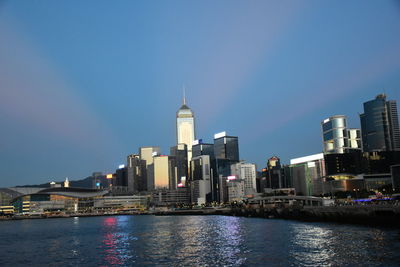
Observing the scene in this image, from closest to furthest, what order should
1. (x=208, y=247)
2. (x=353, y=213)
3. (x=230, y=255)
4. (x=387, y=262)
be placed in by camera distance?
1. (x=387, y=262)
2. (x=230, y=255)
3. (x=208, y=247)
4. (x=353, y=213)

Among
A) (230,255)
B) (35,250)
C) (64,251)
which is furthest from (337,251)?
(35,250)

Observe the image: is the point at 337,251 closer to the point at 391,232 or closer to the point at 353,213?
the point at 391,232

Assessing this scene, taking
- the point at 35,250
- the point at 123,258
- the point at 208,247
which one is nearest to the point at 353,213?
the point at 208,247

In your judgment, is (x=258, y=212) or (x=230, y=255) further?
(x=258, y=212)

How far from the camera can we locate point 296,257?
47.3 m

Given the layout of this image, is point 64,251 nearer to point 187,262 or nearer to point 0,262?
point 0,262

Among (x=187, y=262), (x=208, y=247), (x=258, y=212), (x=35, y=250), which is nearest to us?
(x=187, y=262)

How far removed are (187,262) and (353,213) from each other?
56.8 meters

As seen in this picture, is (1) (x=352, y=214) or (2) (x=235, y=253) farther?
(1) (x=352, y=214)

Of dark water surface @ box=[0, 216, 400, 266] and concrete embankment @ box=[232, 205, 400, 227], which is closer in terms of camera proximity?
dark water surface @ box=[0, 216, 400, 266]

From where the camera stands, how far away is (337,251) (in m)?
49.3

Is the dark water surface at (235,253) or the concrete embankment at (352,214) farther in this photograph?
the concrete embankment at (352,214)

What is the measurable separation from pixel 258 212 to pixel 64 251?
10684 cm

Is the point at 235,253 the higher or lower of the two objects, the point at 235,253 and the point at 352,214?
the lower
